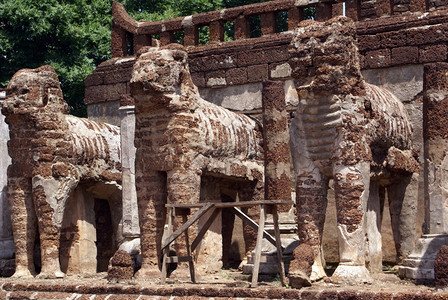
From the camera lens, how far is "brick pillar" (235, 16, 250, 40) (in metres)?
17.7

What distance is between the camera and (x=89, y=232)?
16641 millimetres

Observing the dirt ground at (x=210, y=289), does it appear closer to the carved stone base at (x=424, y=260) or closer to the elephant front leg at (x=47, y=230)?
the carved stone base at (x=424, y=260)

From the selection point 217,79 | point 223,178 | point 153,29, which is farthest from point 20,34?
point 223,178

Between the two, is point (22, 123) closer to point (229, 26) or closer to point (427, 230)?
point (427, 230)

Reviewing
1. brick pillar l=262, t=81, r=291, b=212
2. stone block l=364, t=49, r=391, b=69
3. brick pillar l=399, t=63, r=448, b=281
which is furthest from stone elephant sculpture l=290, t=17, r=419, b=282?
stone block l=364, t=49, r=391, b=69

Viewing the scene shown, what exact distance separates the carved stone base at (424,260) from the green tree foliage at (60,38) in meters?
12.8

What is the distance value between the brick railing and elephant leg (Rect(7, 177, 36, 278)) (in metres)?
4.20

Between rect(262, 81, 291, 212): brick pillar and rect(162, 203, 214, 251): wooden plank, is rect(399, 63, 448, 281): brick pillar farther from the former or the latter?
rect(162, 203, 214, 251): wooden plank

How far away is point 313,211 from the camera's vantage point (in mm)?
13008

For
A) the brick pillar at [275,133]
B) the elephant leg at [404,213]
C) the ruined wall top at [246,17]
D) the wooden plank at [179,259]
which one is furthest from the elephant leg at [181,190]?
the ruined wall top at [246,17]

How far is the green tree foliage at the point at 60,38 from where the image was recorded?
23.2 meters

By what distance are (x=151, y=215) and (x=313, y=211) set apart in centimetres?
263

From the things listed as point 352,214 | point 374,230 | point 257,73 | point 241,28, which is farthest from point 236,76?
point 352,214

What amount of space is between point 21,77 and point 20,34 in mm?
8205
